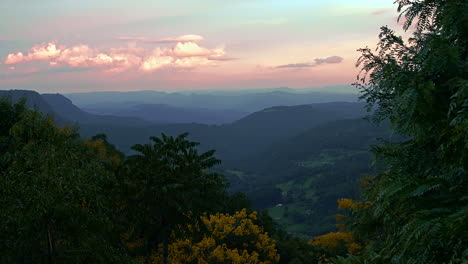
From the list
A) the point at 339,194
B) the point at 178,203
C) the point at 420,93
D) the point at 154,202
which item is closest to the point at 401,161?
the point at 420,93

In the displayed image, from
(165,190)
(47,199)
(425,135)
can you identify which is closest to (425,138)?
(425,135)

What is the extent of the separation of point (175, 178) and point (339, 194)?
182959 mm

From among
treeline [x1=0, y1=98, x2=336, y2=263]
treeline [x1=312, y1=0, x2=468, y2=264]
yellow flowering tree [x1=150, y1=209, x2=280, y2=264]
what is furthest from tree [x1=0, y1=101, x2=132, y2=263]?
yellow flowering tree [x1=150, y1=209, x2=280, y2=264]

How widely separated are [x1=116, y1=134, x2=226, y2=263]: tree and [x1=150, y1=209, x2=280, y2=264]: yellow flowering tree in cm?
114

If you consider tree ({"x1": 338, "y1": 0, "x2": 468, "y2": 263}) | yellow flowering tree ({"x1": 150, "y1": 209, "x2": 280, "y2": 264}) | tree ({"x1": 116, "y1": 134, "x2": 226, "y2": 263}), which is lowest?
yellow flowering tree ({"x1": 150, "y1": 209, "x2": 280, "y2": 264})

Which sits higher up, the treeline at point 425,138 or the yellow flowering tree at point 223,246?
the treeline at point 425,138

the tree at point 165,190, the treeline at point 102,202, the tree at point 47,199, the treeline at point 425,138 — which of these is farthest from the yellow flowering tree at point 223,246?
the treeline at point 425,138

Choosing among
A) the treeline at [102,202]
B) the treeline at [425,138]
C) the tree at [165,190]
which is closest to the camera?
the treeline at [425,138]

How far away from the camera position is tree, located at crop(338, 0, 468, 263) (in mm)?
4834

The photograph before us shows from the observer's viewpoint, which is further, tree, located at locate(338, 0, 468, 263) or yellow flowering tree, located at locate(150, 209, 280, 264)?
yellow flowering tree, located at locate(150, 209, 280, 264)

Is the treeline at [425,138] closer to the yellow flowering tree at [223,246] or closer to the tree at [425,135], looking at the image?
the tree at [425,135]

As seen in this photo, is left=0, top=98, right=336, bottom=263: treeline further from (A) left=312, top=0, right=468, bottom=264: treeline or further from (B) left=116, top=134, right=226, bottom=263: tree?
(A) left=312, top=0, right=468, bottom=264: treeline

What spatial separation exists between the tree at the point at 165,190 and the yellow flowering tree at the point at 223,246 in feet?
3.75

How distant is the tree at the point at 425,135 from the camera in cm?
483
